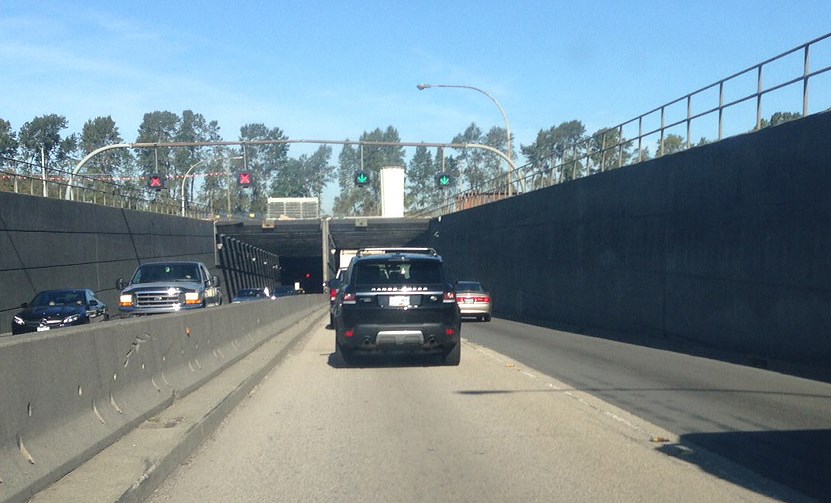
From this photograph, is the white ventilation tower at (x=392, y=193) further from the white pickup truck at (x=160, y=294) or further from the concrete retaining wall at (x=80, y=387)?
the concrete retaining wall at (x=80, y=387)

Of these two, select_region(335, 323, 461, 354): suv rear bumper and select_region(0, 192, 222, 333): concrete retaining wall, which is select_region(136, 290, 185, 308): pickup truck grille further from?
select_region(335, 323, 461, 354): suv rear bumper

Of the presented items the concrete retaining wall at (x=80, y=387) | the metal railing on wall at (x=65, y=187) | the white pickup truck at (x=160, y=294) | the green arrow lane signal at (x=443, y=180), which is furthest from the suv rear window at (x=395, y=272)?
the green arrow lane signal at (x=443, y=180)

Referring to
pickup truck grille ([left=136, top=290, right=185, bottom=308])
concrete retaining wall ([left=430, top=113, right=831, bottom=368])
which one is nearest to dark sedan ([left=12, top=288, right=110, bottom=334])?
pickup truck grille ([left=136, top=290, right=185, bottom=308])

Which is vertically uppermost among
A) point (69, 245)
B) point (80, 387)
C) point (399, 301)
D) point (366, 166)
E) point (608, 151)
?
point (366, 166)

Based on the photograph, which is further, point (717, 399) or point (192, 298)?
point (192, 298)

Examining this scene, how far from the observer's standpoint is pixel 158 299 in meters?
21.9

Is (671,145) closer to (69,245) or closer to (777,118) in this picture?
(777,118)

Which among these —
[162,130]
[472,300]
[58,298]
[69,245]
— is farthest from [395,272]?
[162,130]

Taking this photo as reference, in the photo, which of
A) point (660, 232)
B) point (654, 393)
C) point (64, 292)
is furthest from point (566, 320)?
point (654, 393)

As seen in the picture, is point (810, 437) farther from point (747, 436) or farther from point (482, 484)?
point (482, 484)

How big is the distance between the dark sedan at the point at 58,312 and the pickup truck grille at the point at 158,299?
3.02 meters

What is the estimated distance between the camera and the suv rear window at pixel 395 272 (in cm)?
1530

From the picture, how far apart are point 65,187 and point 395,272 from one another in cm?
2351

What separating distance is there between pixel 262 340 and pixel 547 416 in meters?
10.3
